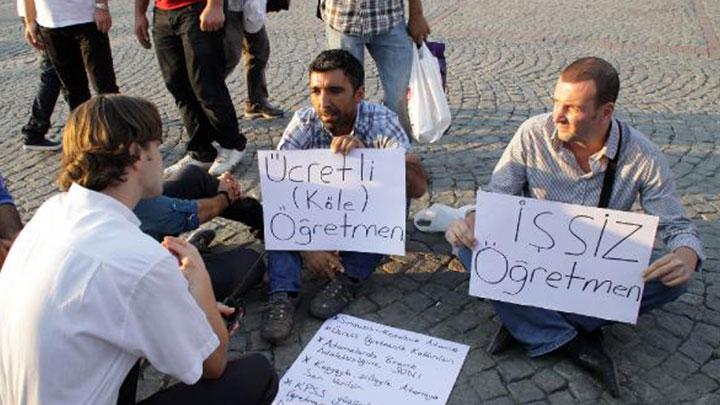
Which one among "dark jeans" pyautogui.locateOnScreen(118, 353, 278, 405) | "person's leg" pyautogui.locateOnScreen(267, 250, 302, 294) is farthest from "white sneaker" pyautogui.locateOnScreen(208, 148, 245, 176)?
"dark jeans" pyautogui.locateOnScreen(118, 353, 278, 405)

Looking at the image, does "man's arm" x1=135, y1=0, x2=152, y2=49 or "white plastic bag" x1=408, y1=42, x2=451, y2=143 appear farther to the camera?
"man's arm" x1=135, y1=0, x2=152, y2=49

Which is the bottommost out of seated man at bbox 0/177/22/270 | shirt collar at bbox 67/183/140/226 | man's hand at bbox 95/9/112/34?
seated man at bbox 0/177/22/270

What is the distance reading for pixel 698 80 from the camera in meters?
6.64

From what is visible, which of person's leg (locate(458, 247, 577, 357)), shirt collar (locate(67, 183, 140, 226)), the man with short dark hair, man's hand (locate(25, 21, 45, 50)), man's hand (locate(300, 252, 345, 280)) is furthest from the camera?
man's hand (locate(25, 21, 45, 50))

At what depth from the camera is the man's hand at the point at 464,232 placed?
2.77 m

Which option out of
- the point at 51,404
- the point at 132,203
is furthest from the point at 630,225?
the point at 51,404

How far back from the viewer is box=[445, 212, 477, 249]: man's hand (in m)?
2.77

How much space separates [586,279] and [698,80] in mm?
→ 4916

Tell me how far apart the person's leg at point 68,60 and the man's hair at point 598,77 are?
361cm

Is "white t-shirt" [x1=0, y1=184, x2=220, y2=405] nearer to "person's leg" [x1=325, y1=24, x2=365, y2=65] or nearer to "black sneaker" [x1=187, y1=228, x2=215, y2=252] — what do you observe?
"black sneaker" [x1=187, y1=228, x2=215, y2=252]

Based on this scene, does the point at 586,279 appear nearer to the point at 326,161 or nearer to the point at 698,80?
the point at 326,161

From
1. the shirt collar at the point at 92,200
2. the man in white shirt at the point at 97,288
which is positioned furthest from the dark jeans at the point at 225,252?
the shirt collar at the point at 92,200

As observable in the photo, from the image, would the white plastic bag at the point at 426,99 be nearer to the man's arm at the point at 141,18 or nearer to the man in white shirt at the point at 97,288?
the man's arm at the point at 141,18

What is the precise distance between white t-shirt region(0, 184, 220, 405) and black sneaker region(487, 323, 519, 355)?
1.55 metres
